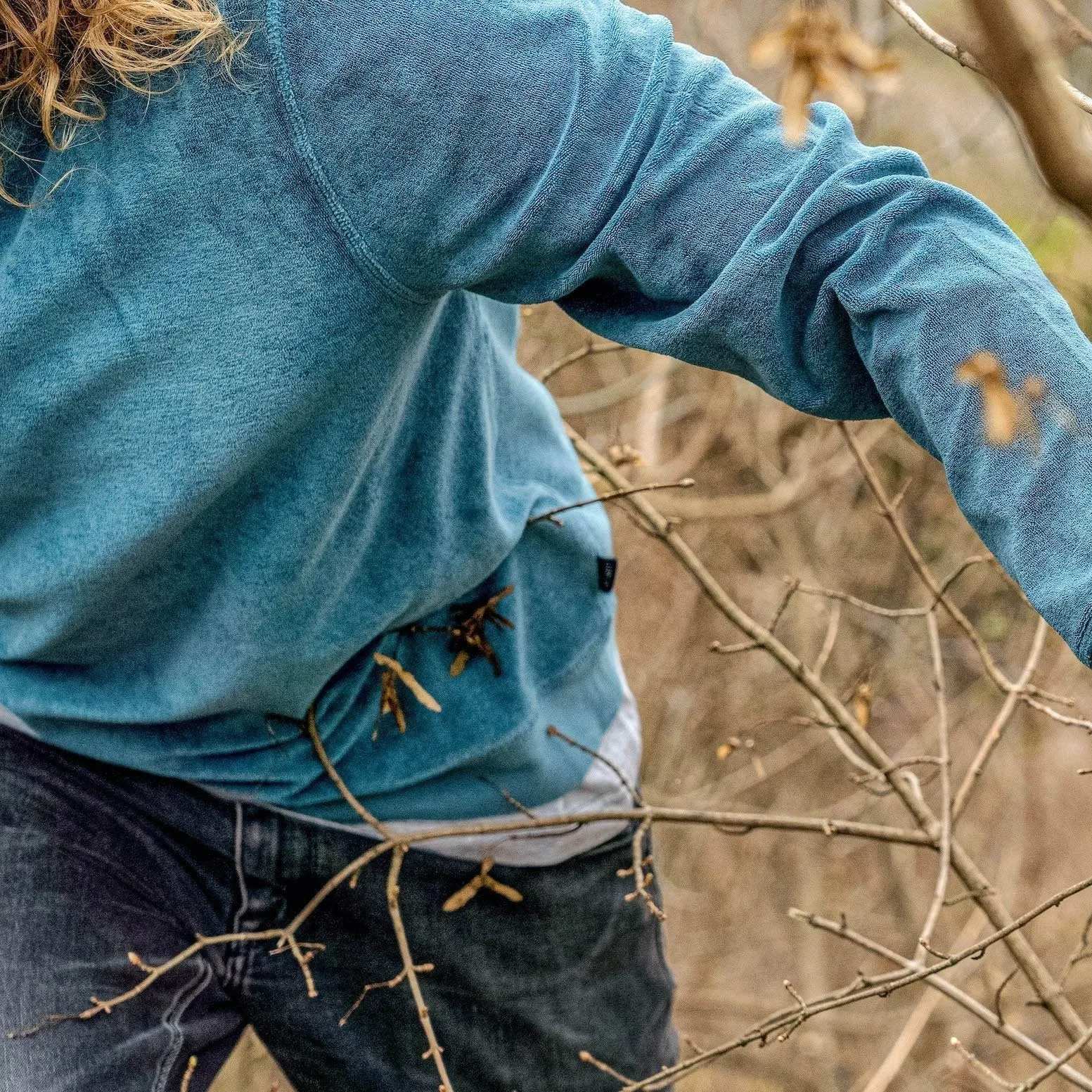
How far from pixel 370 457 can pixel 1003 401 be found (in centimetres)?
49

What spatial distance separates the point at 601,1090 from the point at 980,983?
2.39 meters

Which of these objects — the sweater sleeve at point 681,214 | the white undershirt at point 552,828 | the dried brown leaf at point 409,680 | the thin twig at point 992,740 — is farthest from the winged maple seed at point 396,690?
the thin twig at point 992,740

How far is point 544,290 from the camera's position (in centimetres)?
84

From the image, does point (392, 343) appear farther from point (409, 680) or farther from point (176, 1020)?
point (176, 1020)

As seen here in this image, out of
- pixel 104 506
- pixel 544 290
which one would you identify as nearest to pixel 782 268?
pixel 544 290

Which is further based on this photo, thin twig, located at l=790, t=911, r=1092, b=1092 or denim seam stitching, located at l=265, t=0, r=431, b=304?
thin twig, located at l=790, t=911, r=1092, b=1092

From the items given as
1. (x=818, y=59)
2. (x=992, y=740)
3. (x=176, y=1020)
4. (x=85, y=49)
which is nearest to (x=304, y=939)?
(x=176, y=1020)

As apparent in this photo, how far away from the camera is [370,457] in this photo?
101cm

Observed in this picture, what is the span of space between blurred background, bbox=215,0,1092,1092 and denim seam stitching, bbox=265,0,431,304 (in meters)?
2.26

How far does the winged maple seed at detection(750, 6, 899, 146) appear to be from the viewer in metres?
0.39

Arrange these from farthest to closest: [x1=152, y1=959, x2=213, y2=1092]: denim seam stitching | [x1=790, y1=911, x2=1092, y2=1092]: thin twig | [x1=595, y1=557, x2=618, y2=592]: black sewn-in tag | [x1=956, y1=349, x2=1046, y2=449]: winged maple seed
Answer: [x1=595, y1=557, x2=618, y2=592]: black sewn-in tag → [x1=152, y1=959, x2=213, y2=1092]: denim seam stitching → [x1=790, y1=911, x2=1092, y2=1092]: thin twig → [x1=956, y1=349, x2=1046, y2=449]: winged maple seed

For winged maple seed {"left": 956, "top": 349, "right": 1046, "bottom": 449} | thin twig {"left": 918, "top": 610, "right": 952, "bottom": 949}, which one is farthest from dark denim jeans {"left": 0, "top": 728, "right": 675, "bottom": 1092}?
winged maple seed {"left": 956, "top": 349, "right": 1046, "bottom": 449}

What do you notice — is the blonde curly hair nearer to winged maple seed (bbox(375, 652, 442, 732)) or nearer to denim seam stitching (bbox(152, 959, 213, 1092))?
winged maple seed (bbox(375, 652, 442, 732))

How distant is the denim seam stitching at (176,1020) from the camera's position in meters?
1.16
